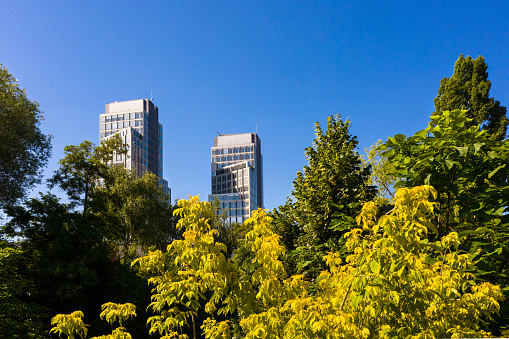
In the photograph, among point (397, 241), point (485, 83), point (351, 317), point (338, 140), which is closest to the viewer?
point (397, 241)

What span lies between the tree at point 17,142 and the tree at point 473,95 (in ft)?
76.3

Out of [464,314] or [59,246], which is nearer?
[464,314]

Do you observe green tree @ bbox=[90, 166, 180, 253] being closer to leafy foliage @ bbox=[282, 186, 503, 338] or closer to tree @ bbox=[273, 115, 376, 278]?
tree @ bbox=[273, 115, 376, 278]

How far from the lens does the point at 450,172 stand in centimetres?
416

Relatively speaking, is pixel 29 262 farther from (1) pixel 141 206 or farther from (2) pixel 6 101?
(1) pixel 141 206

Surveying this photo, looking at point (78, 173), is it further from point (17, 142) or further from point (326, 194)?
point (326, 194)

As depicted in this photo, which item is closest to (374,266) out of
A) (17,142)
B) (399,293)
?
(399,293)

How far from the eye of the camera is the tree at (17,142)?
63.8ft

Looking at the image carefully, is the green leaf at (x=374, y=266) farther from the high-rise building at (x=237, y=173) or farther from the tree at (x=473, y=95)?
the high-rise building at (x=237, y=173)

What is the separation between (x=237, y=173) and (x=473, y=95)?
302 ft

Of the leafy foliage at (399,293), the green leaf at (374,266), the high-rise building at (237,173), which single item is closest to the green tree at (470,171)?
the leafy foliage at (399,293)

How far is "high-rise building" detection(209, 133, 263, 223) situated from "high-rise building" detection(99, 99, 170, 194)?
65.9 ft

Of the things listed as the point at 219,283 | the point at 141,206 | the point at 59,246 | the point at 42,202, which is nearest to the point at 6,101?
the point at 42,202

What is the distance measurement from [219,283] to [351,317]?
1.37m
